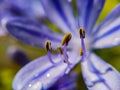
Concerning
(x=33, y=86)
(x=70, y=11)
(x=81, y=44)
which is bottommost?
(x=33, y=86)

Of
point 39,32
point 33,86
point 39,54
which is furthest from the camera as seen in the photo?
point 39,54

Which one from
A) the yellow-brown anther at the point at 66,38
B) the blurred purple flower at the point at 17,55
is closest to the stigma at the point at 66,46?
the yellow-brown anther at the point at 66,38

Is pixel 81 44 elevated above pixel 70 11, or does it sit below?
below

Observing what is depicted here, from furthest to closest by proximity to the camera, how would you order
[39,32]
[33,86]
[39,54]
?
1. [39,54]
2. [39,32]
3. [33,86]

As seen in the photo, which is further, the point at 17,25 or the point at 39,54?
the point at 39,54

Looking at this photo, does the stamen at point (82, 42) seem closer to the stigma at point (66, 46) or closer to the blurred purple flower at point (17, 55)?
the stigma at point (66, 46)

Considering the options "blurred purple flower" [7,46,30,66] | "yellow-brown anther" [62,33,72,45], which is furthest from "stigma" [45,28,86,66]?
"blurred purple flower" [7,46,30,66]

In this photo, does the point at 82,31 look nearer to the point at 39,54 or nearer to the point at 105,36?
the point at 105,36

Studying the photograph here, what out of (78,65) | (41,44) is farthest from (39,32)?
(78,65)
